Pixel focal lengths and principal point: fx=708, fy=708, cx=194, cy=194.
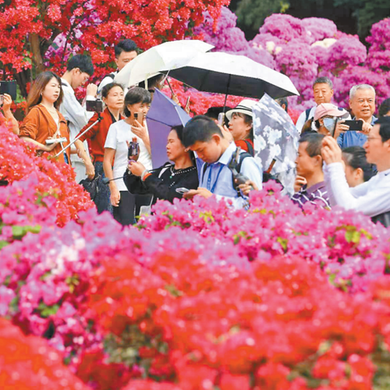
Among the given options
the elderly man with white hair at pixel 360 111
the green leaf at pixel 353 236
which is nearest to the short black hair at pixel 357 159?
the elderly man with white hair at pixel 360 111

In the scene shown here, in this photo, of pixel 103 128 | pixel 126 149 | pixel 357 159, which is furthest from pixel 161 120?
pixel 357 159

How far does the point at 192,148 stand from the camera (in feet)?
15.3

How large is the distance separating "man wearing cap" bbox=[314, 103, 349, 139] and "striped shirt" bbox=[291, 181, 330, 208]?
1610 mm

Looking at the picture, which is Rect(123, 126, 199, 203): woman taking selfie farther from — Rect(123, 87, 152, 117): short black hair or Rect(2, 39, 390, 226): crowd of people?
Rect(123, 87, 152, 117): short black hair

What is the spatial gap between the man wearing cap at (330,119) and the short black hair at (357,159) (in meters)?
1.12

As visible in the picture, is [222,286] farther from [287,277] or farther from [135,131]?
[135,131]

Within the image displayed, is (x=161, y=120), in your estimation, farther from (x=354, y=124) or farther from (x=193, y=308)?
(x=193, y=308)

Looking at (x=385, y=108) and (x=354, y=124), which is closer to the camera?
(x=354, y=124)

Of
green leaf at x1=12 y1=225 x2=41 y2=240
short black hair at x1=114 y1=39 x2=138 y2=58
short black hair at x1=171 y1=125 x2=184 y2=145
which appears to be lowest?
short black hair at x1=114 y1=39 x2=138 y2=58

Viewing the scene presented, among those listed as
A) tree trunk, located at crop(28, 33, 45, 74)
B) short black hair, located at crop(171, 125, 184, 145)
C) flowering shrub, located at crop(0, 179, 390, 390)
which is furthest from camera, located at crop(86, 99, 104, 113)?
tree trunk, located at crop(28, 33, 45, 74)

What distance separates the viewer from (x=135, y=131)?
6.09 metres

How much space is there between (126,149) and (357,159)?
7.18ft

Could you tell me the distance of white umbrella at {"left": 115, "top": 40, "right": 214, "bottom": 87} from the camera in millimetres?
6777

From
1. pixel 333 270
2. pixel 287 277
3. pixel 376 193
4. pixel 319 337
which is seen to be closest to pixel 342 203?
pixel 376 193
